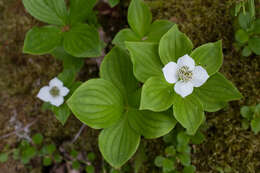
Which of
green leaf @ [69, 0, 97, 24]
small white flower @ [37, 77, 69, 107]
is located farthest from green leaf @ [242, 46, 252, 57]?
small white flower @ [37, 77, 69, 107]

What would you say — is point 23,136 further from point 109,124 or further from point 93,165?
point 109,124

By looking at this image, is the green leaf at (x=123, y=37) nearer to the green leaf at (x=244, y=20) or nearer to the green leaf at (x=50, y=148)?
the green leaf at (x=244, y=20)

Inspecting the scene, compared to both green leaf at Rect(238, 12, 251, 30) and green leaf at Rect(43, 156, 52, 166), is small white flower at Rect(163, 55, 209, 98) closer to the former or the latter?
green leaf at Rect(238, 12, 251, 30)

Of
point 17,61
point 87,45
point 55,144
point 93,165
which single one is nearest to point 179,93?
point 87,45

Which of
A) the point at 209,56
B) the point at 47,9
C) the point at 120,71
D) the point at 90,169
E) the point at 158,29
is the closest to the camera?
the point at 209,56

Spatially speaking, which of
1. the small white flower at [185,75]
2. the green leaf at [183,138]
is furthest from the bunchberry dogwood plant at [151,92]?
the green leaf at [183,138]

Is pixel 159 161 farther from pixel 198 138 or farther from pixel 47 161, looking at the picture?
pixel 47 161

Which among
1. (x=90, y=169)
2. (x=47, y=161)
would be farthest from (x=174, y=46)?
(x=47, y=161)
